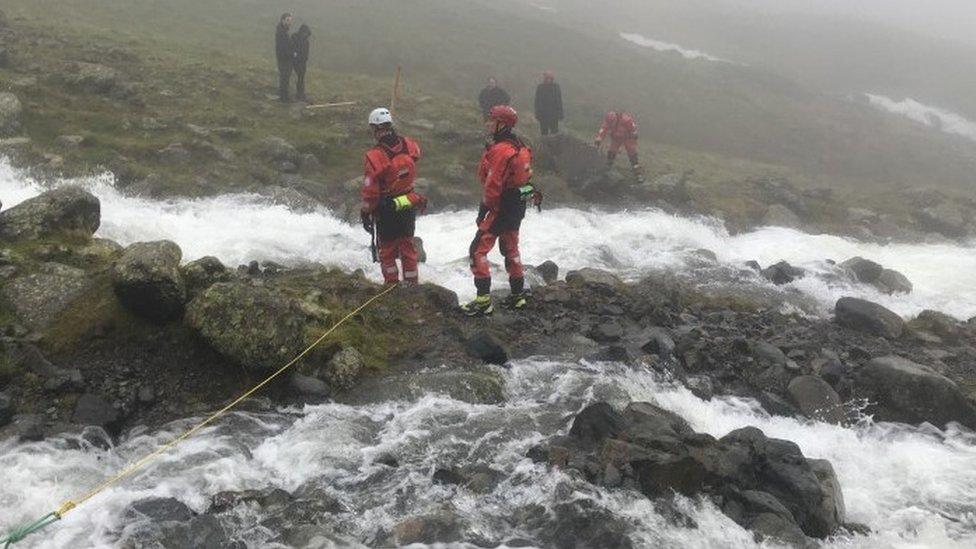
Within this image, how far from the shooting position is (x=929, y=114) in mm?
53688

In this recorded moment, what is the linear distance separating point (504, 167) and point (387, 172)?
2.03m

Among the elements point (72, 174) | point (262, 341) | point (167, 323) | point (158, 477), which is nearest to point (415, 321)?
point (262, 341)

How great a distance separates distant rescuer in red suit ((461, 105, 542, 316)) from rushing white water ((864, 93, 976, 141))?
2015 inches

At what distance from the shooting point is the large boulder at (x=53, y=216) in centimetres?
1055

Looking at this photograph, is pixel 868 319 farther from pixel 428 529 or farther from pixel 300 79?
pixel 300 79

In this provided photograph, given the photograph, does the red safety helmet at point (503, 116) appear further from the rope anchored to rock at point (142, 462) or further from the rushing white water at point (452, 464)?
the rushing white water at point (452, 464)

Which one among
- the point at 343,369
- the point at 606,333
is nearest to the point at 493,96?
the point at 606,333

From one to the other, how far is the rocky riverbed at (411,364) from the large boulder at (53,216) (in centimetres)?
3

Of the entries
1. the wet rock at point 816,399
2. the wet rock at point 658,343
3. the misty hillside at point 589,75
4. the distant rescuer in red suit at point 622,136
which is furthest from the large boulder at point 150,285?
the misty hillside at point 589,75

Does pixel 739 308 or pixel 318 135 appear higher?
pixel 318 135

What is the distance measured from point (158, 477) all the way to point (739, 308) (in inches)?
482

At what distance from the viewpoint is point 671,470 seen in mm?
7570

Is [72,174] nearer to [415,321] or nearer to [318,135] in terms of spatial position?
[318,135]

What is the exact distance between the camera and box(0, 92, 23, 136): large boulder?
17.7 metres
